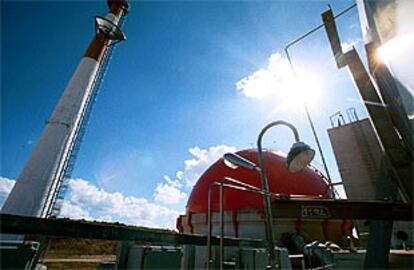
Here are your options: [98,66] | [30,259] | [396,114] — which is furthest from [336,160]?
[98,66]

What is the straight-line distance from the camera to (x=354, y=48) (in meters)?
3.69

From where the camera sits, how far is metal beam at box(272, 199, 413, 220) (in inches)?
86.0

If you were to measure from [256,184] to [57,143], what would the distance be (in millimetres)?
11250

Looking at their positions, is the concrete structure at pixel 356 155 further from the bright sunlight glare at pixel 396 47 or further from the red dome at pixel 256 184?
the bright sunlight glare at pixel 396 47

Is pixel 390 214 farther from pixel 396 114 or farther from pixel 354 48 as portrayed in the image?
pixel 354 48

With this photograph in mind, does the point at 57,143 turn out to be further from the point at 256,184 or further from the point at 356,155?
the point at 356,155

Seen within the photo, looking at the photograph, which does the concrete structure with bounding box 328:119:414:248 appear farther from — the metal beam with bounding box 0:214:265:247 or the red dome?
the metal beam with bounding box 0:214:265:247

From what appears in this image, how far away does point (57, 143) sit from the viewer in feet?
45.3

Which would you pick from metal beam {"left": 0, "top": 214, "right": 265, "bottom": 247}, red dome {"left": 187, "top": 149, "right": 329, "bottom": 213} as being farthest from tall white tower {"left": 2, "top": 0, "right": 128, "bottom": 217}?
metal beam {"left": 0, "top": 214, "right": 265, "bottom": 247}

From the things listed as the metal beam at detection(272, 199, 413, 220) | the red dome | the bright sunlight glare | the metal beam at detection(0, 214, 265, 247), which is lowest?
the metal beam at detection(0, 214, 265, 247)

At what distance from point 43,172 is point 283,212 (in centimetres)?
1445

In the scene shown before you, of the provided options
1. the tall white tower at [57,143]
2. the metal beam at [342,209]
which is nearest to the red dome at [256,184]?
the tall white tower at [57,143]

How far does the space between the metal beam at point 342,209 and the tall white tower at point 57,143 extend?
1391 cm

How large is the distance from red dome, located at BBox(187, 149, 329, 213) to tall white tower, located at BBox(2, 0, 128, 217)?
7.85 meters
